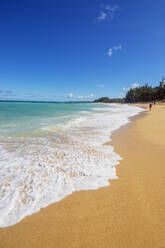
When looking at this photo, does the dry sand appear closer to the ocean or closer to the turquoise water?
the ocean

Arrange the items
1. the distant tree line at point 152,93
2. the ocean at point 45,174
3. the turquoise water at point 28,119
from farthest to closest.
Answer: the distant tree line at point 152,93
the turquoise water at point 28,119
the ocean at point 45,174

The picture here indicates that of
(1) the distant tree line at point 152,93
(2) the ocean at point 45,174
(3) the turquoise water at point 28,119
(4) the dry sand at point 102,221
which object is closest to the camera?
(4) the dry sand at point 102,221

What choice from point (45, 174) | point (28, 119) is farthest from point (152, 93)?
point (45, 174)

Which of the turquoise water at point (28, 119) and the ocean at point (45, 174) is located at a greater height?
the turquoise water at point (28, 119)

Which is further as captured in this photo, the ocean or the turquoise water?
the turquoise water

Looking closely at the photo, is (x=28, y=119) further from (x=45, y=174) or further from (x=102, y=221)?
(x=102, y=221)

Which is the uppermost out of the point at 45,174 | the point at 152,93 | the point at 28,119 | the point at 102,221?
the point at 152,93

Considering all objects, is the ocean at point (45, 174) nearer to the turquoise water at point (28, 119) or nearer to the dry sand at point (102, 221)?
the dry sand at point (102, 221)

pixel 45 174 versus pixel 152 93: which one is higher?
pixel 152 93

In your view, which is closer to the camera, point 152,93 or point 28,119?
point 28,119

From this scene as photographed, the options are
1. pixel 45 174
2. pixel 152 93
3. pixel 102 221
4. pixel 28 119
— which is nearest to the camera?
pixel 102 221

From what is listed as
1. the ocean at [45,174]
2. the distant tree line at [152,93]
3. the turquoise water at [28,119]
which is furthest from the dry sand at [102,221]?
the distant tree line at [152,93]

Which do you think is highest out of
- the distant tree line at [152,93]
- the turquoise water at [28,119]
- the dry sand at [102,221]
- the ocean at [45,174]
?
the distant tree line at [152,93]

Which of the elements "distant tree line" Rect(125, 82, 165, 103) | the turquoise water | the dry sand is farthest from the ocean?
"distant tree line" Rect(125, 82, 165, 103)
